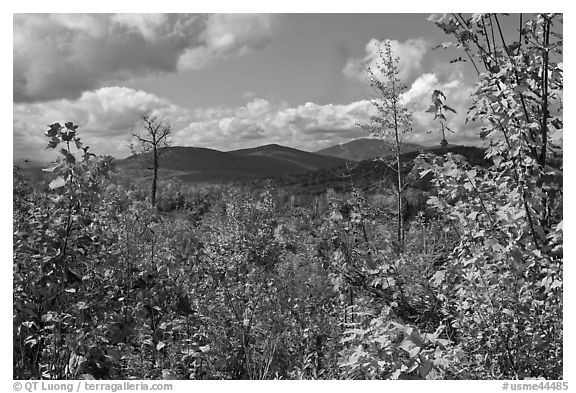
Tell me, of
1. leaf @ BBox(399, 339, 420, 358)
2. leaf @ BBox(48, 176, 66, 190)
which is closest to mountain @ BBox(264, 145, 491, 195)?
leaf @ BBox(399, 339, 420, 358)

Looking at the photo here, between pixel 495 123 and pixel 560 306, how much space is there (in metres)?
1.31

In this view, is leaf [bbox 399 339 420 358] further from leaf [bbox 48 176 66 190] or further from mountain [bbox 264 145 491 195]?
leaf [bbox 48 176 66 190]

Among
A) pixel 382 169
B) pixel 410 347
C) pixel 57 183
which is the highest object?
pixel 382 169

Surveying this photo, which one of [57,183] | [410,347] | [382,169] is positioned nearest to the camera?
[410,347]

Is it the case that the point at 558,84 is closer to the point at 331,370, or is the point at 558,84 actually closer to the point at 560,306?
the point at 560,306

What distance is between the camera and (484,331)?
304 centimetres

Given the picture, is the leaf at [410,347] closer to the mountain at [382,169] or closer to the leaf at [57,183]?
the mountain at [382,169]

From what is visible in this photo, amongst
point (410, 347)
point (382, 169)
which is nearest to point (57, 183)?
point (410, 347)

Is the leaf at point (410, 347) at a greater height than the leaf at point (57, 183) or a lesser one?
lesser

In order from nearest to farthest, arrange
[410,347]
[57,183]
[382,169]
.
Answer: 1. [410,347]
2. [57,183]
3. [382,169]

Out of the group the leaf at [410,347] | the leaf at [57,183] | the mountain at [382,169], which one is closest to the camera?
the leaf at [410,347]

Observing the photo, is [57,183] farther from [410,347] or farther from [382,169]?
[382,169]

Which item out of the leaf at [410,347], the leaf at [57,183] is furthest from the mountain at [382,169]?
the leaf at [57,183]
